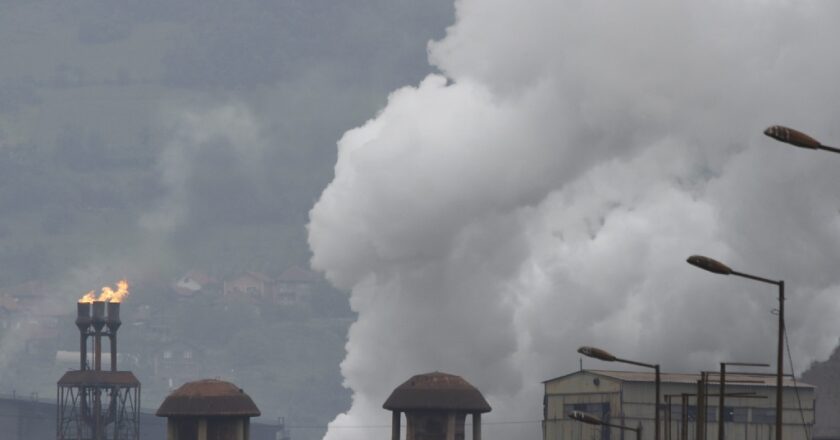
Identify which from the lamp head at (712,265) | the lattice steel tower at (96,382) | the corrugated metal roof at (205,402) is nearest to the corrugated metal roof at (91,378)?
the lattice steel tower at (96,382)

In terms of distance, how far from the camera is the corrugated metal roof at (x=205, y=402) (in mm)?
122325

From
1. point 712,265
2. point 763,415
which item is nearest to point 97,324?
point 763,415

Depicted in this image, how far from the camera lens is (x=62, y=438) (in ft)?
570

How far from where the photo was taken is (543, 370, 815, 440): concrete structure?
11169 centimetres

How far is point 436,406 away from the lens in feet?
392

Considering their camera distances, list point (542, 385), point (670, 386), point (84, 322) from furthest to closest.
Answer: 1. point (84, 322)
2. point (542, 385)
3. point (670, 386)

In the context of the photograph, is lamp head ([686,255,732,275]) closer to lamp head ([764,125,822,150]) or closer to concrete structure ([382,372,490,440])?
lamp head ([764,125,822,150])

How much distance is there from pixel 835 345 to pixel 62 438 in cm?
7709

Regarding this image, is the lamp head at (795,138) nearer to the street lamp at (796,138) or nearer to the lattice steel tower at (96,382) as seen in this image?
the street lamp at (796,138)

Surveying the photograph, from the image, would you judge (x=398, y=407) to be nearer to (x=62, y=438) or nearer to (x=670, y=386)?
(x=670, y=386)

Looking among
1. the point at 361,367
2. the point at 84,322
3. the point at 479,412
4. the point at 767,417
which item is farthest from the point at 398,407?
the point at 84,322

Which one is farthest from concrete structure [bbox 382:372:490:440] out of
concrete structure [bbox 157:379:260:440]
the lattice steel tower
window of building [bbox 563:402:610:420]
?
the lattice steel tower

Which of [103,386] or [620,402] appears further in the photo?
[103,386]

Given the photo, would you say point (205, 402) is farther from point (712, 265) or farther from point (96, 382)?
point (712, 265)
